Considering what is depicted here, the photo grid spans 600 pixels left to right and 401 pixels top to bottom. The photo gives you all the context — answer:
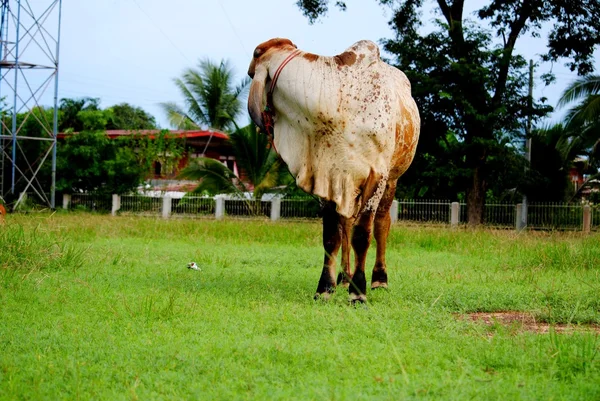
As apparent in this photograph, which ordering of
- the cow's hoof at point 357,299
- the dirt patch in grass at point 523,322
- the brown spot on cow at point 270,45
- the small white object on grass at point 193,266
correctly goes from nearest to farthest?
the dirt patch in grass at point 523,322 < the cow's hoof at point 357,299 < the brown spot on cow at point 270,45 < the small white object on grass at point 193,266

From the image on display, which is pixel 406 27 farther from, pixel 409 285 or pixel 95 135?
pixel 409 285

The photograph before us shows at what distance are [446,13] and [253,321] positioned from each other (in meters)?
19.2

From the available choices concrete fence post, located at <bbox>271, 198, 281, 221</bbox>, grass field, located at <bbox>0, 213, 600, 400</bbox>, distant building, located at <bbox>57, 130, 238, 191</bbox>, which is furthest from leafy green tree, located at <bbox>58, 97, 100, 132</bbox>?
grass field, located at <bbox>0, 213, 600, 400</bbox>

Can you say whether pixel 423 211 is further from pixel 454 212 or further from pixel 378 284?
pixel 378 284

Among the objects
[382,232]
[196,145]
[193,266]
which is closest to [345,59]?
[382,232]

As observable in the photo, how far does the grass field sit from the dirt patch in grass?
6 centimetres

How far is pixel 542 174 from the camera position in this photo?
2575cm

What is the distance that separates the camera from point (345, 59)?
5621 mm

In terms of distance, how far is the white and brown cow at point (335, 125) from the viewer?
539cm

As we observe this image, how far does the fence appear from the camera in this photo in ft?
74.1

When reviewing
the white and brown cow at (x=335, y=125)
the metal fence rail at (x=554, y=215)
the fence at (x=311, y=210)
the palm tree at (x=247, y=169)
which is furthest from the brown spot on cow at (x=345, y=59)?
the palm tree at (x=247, y=169)

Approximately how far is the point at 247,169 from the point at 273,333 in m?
22.0

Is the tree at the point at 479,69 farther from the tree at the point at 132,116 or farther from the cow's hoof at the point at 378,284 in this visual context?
the tree at the point at 132,116

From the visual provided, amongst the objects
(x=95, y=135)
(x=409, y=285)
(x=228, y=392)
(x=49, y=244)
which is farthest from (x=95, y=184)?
(x=228, y=392)
